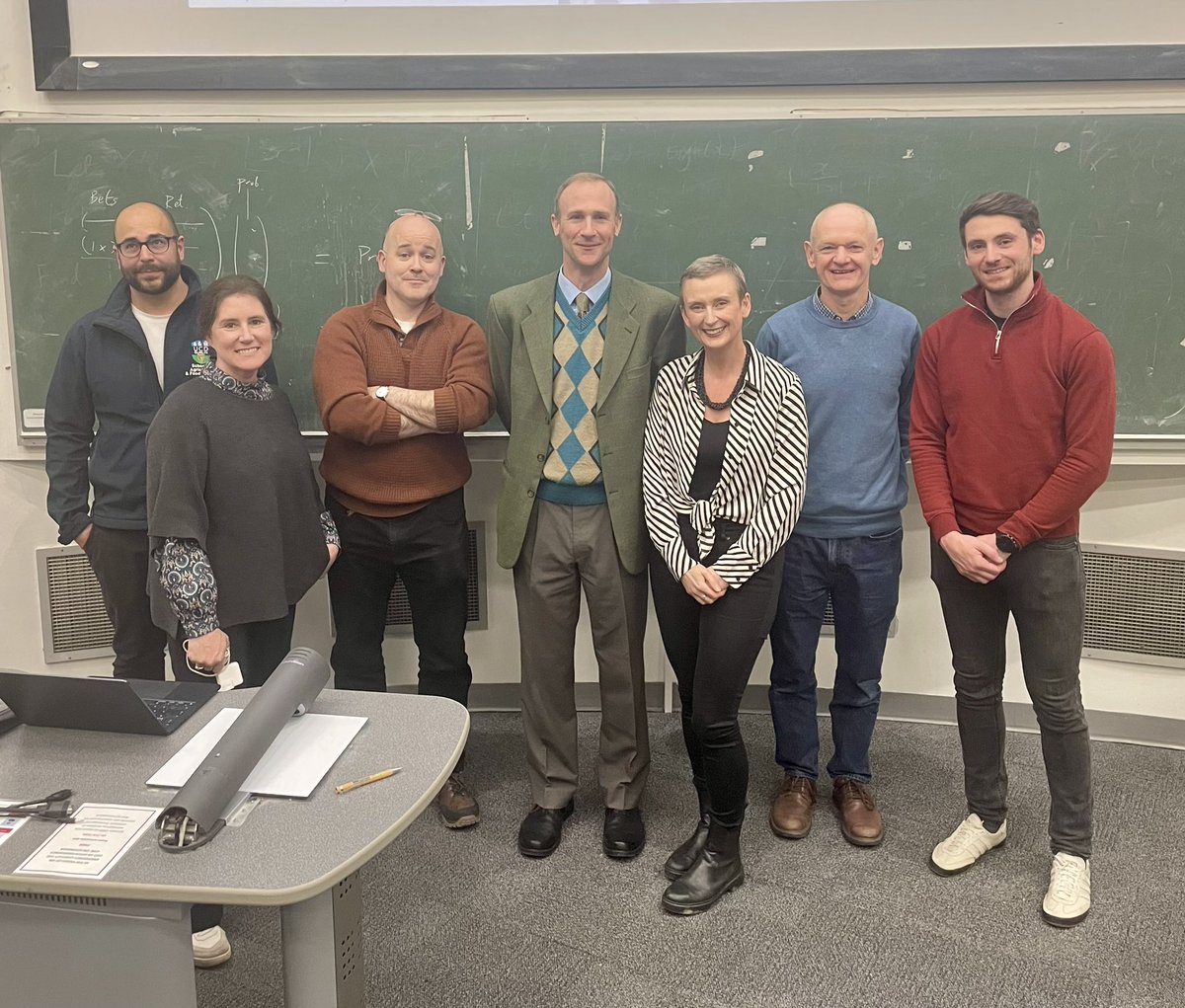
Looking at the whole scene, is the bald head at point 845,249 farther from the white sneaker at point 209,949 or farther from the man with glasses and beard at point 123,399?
the white sneaker at point 209,949

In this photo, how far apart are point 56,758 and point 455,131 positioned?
214 cm

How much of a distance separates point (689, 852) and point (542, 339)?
1323mm

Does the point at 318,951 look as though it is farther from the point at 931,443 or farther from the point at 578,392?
the point at 931,443

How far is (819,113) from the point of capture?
2.99m

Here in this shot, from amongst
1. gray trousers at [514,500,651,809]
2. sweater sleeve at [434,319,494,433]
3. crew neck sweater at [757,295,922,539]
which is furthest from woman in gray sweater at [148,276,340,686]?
crew neck sweater at [757,295,922,539]

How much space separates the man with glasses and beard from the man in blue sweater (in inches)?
56.4

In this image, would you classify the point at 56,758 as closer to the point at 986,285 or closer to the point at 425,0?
the point at 986,285

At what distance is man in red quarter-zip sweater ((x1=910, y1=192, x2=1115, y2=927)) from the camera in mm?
2203

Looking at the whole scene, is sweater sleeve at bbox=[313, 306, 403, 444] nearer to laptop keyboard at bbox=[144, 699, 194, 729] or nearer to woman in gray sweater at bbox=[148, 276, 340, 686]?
woman in gray sweater at bbox=[148, 276, 340, 686]

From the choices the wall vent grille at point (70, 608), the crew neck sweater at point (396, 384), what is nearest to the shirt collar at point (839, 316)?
the crew neck sweater at point (396, 384)

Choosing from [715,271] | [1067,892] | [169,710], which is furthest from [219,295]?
[1067,892]

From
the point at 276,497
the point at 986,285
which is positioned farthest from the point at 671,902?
the point at 986,285

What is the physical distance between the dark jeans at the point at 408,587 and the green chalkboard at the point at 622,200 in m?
0.81

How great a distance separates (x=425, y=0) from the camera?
2996 millimetres
